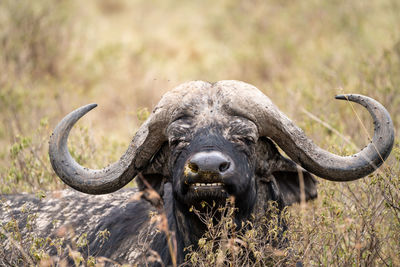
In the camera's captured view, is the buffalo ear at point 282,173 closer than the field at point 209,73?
Yes

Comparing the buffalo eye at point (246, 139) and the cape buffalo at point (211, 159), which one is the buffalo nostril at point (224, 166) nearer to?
the cape buffalo at point (211, 159)

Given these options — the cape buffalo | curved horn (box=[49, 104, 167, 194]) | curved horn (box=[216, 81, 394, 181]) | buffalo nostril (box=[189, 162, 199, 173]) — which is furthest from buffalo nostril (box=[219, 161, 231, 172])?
curved horn (box=[49, 104, 167, 194])

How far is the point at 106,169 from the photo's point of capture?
146 inches

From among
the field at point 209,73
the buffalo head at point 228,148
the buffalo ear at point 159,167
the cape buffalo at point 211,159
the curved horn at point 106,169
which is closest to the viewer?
the cape buffalo at point 211,159

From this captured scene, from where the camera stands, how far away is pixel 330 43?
10422 mm

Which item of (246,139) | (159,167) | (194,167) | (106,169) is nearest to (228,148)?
(246,139)

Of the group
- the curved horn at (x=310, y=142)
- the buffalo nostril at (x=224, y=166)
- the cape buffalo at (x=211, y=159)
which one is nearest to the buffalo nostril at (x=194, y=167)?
the cape buffalo at (x=211, y=159)

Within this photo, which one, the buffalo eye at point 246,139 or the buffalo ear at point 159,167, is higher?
the buffalo eye at point 246,139

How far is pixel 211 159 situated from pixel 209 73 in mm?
7429

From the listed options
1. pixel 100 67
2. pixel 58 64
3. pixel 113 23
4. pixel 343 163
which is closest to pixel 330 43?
pixel 100 67

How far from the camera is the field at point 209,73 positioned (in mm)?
4719

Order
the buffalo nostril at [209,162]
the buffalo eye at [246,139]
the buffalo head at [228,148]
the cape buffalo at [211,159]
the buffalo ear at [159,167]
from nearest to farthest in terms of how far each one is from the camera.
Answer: the buffalo nostril at [209,162] → the cape buffalo at [211,159] → the buffalo head at [228,148] → the buffalo eye at [246,139] → the buffalo ear at [159,167]

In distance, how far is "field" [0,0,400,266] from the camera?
472 cm

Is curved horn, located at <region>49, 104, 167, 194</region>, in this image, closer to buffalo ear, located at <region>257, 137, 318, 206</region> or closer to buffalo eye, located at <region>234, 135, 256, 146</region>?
buffalo eye, located at <region>234, 135, 256, 146</region>
